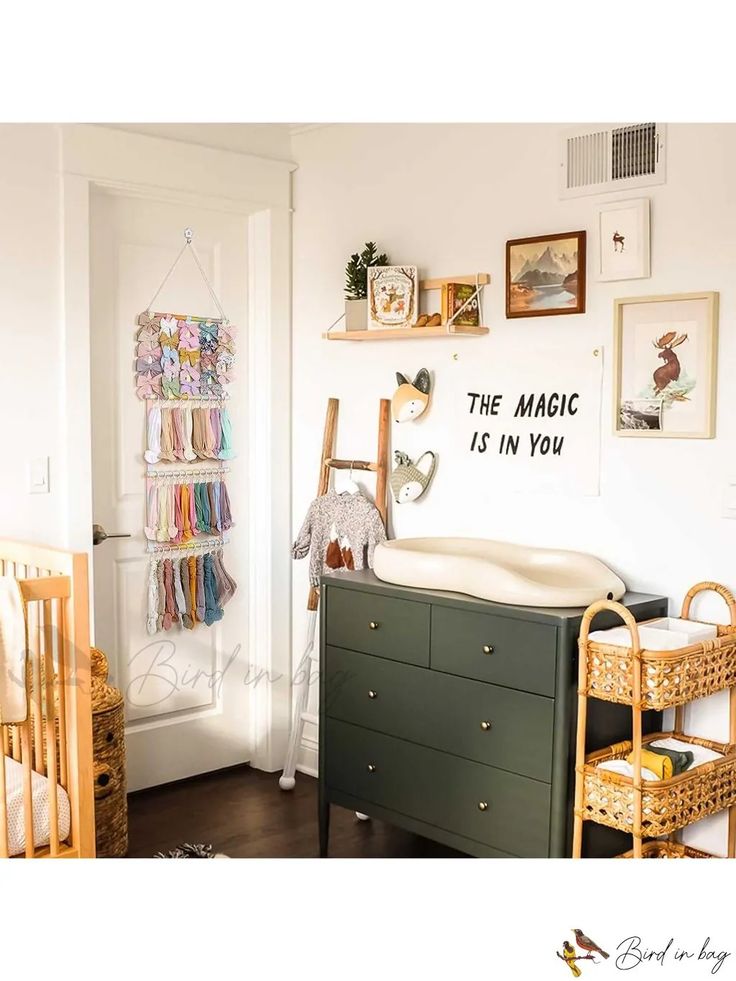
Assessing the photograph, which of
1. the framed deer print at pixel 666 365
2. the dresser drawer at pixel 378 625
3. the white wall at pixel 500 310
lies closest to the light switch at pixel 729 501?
the white wall at pixel 500 310

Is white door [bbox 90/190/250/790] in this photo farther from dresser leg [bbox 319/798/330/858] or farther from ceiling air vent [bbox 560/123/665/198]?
ceiling air vent [bbox 560/123/665/198]

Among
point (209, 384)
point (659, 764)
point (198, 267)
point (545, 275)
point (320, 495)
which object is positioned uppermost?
point (198, 267)

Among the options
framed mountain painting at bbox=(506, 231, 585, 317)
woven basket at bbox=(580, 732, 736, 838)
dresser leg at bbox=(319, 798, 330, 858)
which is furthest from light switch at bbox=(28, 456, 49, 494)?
woven basket at bbox=(580, 732, 736, 838)

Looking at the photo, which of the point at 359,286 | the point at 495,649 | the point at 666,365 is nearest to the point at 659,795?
the point at 495,649

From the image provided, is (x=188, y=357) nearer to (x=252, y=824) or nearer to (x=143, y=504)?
(x=143, y=504)

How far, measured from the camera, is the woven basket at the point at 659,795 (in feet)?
8.77

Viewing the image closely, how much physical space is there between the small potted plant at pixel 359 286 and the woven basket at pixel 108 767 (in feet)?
4.47

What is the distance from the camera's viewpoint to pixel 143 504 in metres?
3.96

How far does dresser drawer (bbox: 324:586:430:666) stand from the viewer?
318 centimetres

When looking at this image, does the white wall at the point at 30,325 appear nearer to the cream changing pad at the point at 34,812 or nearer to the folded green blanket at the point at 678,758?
the cream changing pad at the point at 34,812

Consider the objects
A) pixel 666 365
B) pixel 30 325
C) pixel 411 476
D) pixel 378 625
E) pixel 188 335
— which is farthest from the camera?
pixel 188 335

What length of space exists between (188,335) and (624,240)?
162 cm
